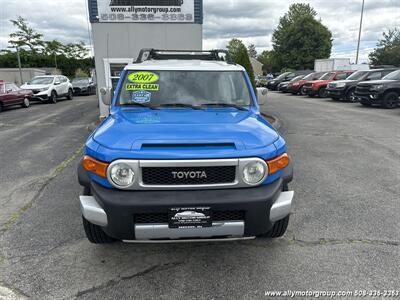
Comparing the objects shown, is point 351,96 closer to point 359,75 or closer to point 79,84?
point 359,75

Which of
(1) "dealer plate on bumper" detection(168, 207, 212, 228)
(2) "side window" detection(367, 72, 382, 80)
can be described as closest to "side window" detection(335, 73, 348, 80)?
(2) "side window" detection(367, 72, 382, 80)

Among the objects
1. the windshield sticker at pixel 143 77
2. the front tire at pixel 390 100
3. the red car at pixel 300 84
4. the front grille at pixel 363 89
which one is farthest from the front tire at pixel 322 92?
the windshield sticker at pixel 143 77

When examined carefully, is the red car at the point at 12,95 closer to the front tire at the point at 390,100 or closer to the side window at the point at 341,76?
the front tire at the point at 390,100

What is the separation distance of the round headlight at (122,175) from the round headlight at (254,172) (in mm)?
919

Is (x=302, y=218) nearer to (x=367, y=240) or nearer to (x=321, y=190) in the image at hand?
(x=367, y=240)

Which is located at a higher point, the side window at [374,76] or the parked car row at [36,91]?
the side window at [374,76]

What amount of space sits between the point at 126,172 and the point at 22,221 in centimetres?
229

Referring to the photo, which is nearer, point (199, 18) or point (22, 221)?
point (22, 221)

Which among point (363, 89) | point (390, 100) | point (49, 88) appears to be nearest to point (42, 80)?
point (49, 88)

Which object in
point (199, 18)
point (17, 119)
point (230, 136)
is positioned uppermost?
point (199, 18)

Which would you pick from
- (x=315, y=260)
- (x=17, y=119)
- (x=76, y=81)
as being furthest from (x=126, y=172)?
(x=76, y=81)

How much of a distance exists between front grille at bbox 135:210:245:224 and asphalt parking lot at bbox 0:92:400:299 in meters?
0.63

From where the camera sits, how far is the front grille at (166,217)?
2674 mm

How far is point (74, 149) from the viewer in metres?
8.03
